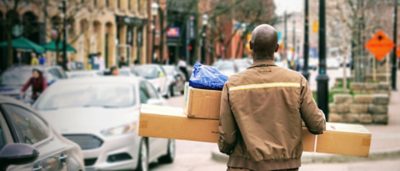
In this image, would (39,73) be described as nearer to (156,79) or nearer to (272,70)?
(156,79)

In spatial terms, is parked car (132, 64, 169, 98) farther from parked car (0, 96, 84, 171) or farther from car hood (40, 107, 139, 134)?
parked car (0, 96, 84, 171)

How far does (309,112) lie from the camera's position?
211 inches

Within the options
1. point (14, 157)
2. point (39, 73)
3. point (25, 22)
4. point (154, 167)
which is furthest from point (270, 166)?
point (25, 22)

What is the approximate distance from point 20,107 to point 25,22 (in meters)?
39.4

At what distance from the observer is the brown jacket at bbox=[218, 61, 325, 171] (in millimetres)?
5270

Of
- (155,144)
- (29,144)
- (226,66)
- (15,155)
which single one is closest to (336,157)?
(155,144)

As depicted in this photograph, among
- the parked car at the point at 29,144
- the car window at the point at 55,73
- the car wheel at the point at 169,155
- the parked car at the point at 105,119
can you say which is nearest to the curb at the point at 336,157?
the car wheel at the point at 169,155

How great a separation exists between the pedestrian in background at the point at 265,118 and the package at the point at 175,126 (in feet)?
1.36

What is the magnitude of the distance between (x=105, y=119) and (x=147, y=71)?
24.4 metres

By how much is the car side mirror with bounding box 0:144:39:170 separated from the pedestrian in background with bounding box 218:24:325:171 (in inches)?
50.2

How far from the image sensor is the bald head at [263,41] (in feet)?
18.1

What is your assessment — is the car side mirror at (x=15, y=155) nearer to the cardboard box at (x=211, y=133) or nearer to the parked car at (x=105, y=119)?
the cardboard box at (x=211, y=133)

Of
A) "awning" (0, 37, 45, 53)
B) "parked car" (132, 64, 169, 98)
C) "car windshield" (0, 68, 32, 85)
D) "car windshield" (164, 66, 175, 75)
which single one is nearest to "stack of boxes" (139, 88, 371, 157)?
"car windshield" (0, 68, 32, 85)

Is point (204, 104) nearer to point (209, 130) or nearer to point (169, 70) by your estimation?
point (209, 130)
